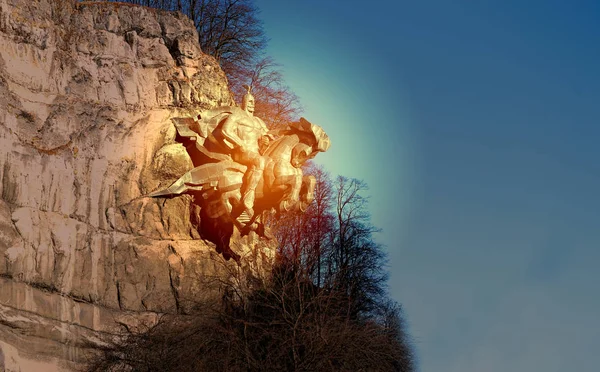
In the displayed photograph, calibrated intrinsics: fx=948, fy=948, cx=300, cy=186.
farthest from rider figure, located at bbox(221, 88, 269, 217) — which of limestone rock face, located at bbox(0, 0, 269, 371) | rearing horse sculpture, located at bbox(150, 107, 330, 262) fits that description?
limestone rock face, located at bbox(0, 0, 269, 371)

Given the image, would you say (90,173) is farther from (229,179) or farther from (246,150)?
(246,150)

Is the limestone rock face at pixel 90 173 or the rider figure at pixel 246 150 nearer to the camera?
the limestone rock face at pixel 90 173

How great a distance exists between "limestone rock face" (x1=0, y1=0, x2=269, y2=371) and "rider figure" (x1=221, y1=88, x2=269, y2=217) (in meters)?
1.01

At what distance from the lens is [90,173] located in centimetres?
1727

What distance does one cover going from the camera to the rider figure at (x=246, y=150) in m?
17.8

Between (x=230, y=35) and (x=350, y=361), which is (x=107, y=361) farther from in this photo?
(x=230, y=35)

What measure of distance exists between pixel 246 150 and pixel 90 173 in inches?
114

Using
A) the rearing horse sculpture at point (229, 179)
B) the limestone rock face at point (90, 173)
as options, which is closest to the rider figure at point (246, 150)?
the rearing horse sculpture at point (229, 179)

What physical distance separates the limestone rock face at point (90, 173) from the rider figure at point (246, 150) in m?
1.01

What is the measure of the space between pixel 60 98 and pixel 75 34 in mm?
1438

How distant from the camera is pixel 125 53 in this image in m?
18.3

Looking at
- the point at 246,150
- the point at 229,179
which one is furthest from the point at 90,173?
the point at 246,150

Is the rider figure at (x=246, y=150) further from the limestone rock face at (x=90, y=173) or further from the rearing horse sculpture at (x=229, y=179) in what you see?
the limestone rock face at (x=90, y=173)

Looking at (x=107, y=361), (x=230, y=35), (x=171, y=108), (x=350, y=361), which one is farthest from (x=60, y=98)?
(x=230, y=35)
